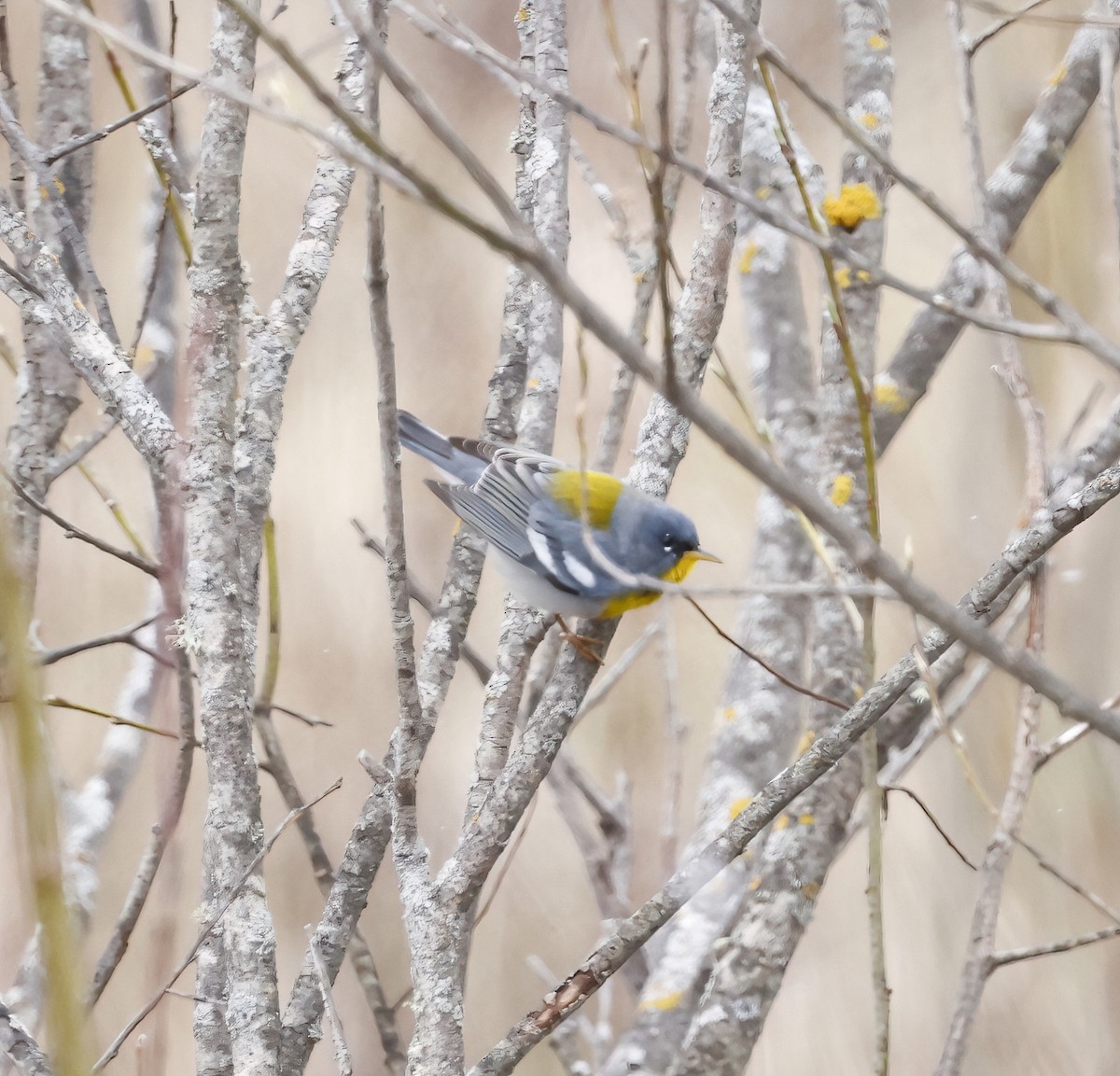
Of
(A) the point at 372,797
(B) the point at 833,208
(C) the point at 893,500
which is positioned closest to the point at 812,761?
(A) the point at 372,797

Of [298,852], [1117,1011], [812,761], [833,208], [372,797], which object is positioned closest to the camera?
[812,761]

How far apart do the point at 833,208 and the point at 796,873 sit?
121 centimetres

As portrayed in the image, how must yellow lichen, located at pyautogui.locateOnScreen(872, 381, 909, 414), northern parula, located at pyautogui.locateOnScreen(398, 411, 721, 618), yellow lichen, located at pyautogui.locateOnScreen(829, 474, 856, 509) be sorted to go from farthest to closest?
yellow lichen, located at pyautogui.locateOnScreen(872, 381, 909, 414) < northern parula, located at pyautogui.locateOnScreen(398, 411, 721, 618) < yellow lichen, located at pyautogui.locateOnScreen(829, 474, 856, 509)

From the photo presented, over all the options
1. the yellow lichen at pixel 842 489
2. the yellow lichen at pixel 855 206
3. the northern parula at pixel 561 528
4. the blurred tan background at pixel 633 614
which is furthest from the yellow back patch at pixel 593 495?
the blurred tan background at pixel 633 614

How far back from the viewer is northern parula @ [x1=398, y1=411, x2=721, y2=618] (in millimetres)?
1896

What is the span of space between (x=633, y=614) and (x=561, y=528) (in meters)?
0.95

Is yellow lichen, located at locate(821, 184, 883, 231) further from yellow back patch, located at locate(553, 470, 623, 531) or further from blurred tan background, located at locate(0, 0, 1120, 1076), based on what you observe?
blurred tan background, located at locate(0, 0, 1120, 1076)

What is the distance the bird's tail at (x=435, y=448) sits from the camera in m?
2.34

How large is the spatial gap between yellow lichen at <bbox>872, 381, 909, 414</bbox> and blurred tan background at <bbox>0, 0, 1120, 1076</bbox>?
2.71 ft

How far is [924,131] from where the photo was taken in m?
2.90

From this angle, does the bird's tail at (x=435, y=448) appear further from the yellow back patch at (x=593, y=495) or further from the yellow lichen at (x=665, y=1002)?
the yellow lichen at (x=665, y=1002)

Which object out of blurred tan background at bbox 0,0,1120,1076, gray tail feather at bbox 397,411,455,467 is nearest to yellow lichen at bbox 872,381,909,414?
blurred tan background at bbox 0,0,1120,1076

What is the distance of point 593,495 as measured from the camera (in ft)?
6.91

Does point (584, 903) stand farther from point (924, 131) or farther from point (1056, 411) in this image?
point (924, 131)
